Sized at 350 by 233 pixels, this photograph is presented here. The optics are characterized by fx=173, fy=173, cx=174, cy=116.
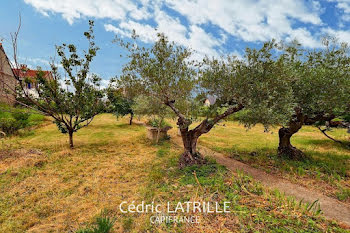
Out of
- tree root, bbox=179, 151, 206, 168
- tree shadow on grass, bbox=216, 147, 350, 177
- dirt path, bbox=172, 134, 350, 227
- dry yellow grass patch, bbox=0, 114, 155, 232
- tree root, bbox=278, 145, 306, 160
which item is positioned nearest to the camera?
dry yellow grass patch, bbox=0, 114, 155, 232

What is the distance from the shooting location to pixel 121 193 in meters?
8.46

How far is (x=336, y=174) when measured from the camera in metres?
10.9

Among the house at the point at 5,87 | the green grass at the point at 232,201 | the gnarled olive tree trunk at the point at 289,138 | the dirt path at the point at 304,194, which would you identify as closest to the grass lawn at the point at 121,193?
the green grass at the point at 232,201

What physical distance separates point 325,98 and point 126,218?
1285cm

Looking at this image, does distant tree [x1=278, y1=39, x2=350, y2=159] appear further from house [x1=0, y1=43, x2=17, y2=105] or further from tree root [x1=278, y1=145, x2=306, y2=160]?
house [x1=0, y1=43, x2=17, y2=105]

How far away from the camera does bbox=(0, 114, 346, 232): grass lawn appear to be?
6000 mm

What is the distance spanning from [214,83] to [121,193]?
7971mm

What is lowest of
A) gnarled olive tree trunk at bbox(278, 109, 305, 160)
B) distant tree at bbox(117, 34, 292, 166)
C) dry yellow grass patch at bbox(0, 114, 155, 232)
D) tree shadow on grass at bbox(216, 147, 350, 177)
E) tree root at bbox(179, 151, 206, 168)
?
dry yellow grass patch at bbox(0, 114, 155, 232)

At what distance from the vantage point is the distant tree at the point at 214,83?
9.45 meters

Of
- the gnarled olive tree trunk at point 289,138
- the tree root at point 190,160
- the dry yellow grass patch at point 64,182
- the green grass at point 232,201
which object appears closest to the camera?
the green grass at point 232,201

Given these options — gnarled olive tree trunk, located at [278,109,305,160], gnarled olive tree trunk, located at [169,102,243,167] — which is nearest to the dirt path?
gnarled olive tree trunk, located at [169,102,243,167]

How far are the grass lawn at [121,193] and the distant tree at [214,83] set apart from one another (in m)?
2.93

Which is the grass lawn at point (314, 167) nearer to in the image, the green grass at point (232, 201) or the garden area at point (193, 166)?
the garden area at point (193, 166)

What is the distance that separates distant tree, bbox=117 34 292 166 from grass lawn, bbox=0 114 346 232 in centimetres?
293
